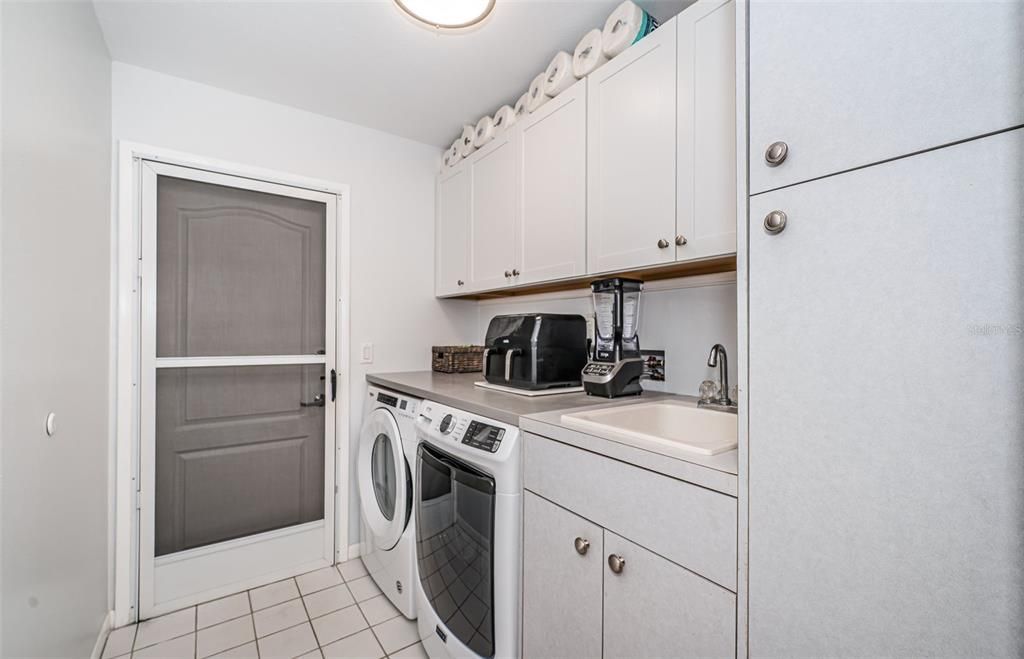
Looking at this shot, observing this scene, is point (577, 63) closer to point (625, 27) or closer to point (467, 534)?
point (625, 27)

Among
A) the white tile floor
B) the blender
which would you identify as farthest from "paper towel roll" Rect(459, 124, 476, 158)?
the white tile floor

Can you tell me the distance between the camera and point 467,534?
140cm

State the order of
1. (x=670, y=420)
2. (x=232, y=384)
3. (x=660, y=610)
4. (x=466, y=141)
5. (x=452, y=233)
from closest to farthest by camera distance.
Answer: (x=660, y=610) < (x=670, y=420) < (x=232, y=384) < (x=466, y=141) < (x=452, y=233)

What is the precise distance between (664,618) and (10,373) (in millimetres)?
1538

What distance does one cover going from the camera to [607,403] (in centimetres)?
149

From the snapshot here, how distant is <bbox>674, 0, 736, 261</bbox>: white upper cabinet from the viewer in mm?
1213

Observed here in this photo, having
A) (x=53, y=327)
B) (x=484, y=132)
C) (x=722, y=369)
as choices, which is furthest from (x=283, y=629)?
(x=484, y=132)

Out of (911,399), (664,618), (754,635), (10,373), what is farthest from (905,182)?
(10,373)

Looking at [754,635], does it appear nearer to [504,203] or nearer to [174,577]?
[504,203]

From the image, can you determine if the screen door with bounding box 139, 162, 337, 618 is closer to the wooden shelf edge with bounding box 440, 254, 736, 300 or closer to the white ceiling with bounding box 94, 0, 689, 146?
the white ceiling with bounding box 94, 0, 689, 146

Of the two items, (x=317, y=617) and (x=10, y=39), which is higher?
(x=10, y=39)

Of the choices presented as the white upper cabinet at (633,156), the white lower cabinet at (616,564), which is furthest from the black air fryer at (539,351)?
the white lower cabinet at (616,564)

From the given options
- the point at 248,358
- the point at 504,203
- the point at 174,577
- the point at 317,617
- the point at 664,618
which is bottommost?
the point at 317,617

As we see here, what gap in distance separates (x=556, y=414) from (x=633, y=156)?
927 mm
